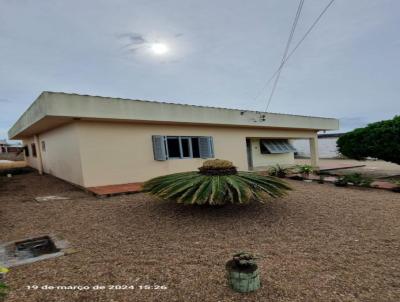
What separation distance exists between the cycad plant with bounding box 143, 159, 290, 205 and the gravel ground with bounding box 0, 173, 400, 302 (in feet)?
1.61

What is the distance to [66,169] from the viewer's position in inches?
361

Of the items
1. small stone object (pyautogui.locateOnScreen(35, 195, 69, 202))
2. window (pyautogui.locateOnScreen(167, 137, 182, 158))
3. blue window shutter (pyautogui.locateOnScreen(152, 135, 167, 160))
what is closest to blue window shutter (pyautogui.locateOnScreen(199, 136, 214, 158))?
window (pyautogui.locateOnScreen(167, 137, 182, 158))

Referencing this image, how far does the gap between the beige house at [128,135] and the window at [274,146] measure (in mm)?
1960

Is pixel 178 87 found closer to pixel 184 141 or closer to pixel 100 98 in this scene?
pixel 184 141

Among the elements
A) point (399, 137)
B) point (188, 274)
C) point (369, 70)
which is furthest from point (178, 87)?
point (188, 274)

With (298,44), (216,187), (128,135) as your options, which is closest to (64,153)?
(128,135)

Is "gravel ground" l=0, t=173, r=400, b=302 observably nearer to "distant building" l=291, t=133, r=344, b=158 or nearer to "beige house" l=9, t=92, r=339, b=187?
"beige house" l=9, t=92, r=339, b=187

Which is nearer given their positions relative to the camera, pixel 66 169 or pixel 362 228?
pixel 362 228

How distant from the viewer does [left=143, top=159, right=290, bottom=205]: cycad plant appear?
4.25 meters

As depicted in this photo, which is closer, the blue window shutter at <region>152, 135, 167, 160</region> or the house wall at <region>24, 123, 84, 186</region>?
the house wall at <region>24, 123, 84, 186</region>

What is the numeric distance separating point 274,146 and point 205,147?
19.8ft

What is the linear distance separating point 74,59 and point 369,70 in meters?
12.6

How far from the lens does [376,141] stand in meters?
10.7

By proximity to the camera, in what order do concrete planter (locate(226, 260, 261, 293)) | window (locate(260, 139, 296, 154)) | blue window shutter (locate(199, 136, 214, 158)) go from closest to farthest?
1. concrete planter (locate(226, 260, 261, 293))
2. blue window shutter (locate(199, 136, 214, 158))
3. window (locate(260, 139, 296, 154))
